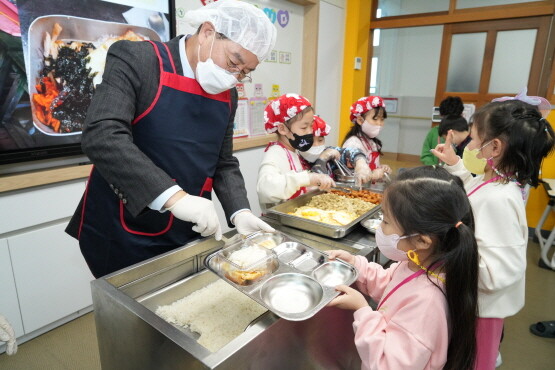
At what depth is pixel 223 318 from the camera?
0.99 metres

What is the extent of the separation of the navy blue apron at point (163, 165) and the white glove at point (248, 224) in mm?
173

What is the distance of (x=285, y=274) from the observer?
970 mm

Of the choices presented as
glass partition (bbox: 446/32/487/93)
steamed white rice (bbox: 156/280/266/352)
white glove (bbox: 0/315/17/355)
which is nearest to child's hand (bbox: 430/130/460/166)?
steamed white rice (bbox: 156/280/266/352)

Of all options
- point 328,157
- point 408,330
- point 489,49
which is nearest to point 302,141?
point 328,157

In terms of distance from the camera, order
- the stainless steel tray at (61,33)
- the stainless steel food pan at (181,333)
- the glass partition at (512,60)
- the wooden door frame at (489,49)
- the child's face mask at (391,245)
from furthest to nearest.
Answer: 1. the glass partition at (512,60)
2. the wooden door frame at (489,49)
3. the stainless steel tray at (61,33)
4. the child's face mask at (391,245)
5. the stainless steel food pan at (181,333)

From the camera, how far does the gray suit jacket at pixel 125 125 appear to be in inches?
34.4

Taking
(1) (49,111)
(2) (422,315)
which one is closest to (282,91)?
(1) (49,111)

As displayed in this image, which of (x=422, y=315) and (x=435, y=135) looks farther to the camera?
(x=435, y=135)

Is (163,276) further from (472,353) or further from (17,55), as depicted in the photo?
(17,55)

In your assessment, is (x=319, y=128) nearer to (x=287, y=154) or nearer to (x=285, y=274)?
(x=287, y=154)

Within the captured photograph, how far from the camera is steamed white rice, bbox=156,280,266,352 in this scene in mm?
923

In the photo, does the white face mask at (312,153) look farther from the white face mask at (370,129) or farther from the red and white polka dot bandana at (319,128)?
the white face mask at (370,129)

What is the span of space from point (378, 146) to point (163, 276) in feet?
6.74

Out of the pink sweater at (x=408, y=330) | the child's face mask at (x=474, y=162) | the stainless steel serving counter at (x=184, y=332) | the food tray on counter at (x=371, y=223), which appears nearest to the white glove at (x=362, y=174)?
the food tray on counter at (x=371, y=223)
